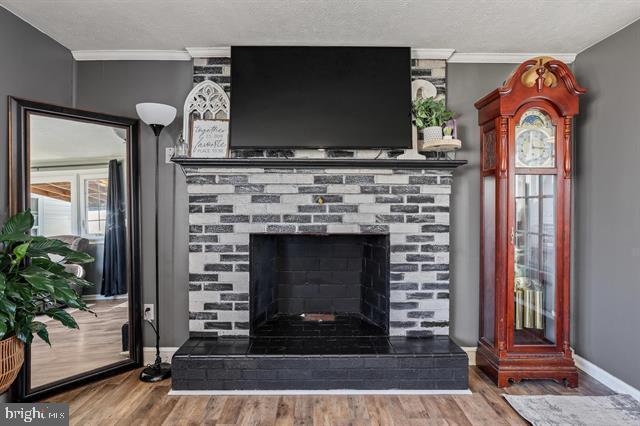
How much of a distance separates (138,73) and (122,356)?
6.92ft

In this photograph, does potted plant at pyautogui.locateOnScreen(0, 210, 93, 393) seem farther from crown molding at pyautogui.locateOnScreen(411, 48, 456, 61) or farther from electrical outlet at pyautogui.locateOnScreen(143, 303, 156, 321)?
crown molding at pyautogui.locateOnScreen(411, 48, 456, 61)

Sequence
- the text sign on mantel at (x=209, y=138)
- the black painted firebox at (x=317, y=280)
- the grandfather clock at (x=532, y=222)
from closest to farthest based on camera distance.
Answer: the grandfather clock at (x=532, y=222) → the text sign on mantel at (x=209, y=138) → the black painted firebox at (x=317, y=280)

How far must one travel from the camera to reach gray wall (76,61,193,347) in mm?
2840

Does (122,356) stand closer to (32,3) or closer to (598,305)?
(32,3)

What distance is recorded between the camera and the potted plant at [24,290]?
70.7 inches

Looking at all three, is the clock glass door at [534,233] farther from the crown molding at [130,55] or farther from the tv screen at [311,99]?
the crown molding at [130,55]

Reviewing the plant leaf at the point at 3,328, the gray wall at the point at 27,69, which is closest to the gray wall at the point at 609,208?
the plant leaf at the point at 3,328

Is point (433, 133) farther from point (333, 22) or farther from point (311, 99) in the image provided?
point (333, 22)

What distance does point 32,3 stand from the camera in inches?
86.0

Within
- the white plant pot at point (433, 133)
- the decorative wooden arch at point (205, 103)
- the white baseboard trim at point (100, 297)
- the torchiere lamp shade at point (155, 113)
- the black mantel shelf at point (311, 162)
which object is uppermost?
the decorative wooden arch at point (205, 103)

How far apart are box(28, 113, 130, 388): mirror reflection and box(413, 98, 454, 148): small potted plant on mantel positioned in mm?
2124

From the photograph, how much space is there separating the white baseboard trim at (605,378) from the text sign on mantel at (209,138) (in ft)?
9.84

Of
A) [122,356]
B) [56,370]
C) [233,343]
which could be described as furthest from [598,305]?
[56,370]

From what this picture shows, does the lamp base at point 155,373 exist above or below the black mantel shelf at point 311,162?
below
